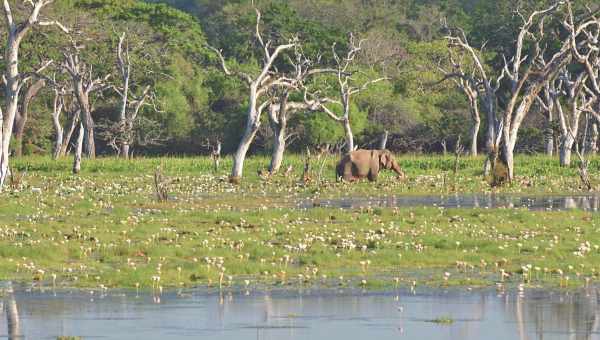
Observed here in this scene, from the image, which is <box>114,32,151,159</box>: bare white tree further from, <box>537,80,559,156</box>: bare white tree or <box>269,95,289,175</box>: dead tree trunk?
<box>537,80,559,156</box>: bare white tree

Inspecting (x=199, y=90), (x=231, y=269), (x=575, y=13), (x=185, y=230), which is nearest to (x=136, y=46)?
(x=199, y=90)

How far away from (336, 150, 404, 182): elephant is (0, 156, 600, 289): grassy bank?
11.3 m

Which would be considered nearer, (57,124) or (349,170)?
(349,170)

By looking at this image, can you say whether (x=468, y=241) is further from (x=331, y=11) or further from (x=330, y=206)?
(x=331, y=11)

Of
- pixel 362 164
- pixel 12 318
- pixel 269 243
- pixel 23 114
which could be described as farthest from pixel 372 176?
pixel 12 318

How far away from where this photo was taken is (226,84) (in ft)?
305

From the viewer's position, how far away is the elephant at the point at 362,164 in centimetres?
5369

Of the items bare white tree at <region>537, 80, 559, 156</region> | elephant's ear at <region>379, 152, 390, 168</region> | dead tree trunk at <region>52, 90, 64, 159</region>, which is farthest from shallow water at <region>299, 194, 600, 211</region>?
dead tree trunk at <region>52, 90, 64, 159</region>

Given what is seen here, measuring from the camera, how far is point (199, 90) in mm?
92750

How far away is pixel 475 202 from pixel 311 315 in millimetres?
22717

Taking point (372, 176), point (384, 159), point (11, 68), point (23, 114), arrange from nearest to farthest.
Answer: point (11, 68) → point (372, 176) → point (384, 159) → point (23, 114)

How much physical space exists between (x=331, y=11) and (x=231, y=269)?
106 metres

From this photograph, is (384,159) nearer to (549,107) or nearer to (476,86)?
(476,86)

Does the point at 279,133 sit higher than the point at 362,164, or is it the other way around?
the point at 279,133
